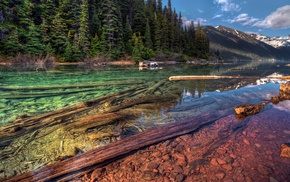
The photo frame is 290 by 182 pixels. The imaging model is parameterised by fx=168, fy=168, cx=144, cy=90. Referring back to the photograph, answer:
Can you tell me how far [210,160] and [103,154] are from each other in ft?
8.05

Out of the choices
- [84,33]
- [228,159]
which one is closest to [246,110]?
[228,159]

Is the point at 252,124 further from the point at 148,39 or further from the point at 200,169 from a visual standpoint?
the point at 148,39

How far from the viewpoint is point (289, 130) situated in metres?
5.41

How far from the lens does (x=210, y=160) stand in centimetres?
387

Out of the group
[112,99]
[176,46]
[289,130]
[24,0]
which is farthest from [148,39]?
[289,130]

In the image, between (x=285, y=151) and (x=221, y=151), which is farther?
(x=221, y=151)

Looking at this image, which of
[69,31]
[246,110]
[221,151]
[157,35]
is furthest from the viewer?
[157,35]

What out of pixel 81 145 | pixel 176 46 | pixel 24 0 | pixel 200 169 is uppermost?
pixel 24 0

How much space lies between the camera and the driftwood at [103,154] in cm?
314

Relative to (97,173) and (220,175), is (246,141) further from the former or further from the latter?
(97,173)

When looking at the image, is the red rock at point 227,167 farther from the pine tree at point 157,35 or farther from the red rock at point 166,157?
the pine tree at point 157,35

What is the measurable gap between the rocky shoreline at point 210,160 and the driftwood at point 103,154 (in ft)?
0.61

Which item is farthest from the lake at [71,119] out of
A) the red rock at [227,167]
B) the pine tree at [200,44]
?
the pine tree at [200,44]

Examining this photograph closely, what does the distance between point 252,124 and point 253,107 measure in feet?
5.45
